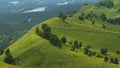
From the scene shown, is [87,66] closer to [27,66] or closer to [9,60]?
[27,66]

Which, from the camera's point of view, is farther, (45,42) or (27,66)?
(45,42)

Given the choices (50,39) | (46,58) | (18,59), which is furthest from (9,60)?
(50,39)

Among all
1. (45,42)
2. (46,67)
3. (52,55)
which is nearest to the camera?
(46,67)

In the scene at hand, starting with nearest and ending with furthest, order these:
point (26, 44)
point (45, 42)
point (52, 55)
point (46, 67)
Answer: point (46, 67) → point (52, 55) → point (45, 42) → point (26, 44)

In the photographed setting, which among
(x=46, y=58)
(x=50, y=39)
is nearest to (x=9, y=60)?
(x=46, y=58)

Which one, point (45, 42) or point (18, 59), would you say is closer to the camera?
point (18, 59)

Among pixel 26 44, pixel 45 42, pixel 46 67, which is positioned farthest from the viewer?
pixel 26 44

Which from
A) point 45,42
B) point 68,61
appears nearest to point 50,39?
point 45,42

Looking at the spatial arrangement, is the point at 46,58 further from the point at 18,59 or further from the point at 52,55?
the point at 18,59
